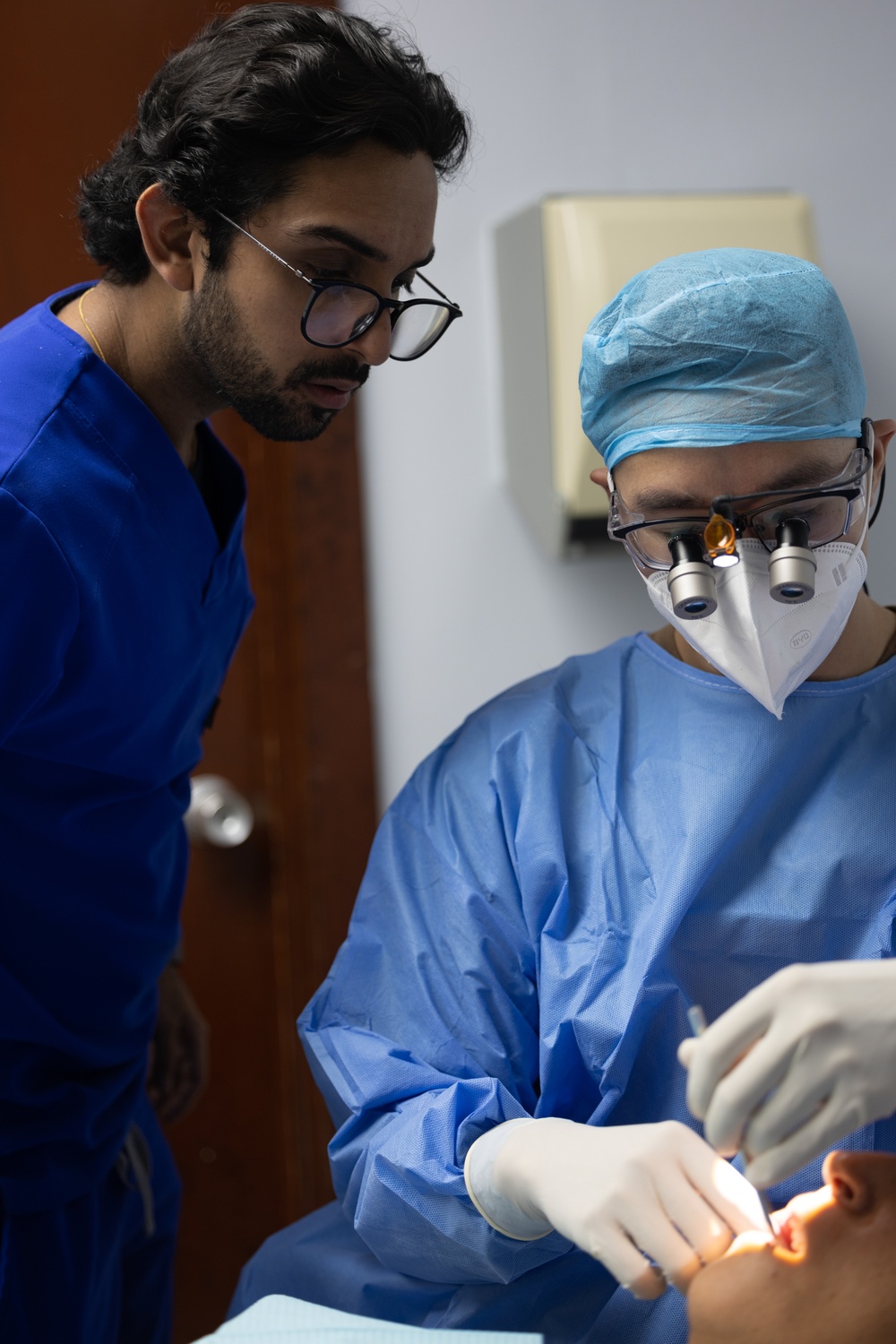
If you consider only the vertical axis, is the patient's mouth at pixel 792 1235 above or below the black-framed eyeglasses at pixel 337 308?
below

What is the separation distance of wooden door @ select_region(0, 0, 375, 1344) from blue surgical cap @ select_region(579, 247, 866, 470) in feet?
2.67

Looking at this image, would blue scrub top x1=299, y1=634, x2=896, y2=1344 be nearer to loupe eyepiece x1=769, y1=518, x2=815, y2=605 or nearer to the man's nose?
loupe eyepiece x1=769, y1=518, x2=815, y2=605

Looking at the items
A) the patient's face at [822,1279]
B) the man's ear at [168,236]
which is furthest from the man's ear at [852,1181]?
the man's ear at [168,236]

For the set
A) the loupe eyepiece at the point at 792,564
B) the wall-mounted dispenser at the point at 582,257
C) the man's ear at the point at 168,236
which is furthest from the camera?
the wall-mounted dispenser at the point at 582,257

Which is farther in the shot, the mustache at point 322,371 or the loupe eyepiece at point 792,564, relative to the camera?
the mustache at point 322,371

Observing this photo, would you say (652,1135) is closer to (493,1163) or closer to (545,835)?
(493,1163)

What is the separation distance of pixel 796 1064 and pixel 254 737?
1286 mm

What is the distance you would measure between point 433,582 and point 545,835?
80cm

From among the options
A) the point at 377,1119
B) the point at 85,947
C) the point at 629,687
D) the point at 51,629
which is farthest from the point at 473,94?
the point at 377,1119

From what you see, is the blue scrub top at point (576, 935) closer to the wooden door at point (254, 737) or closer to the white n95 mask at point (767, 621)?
the white n95 mask at point (767, 621)

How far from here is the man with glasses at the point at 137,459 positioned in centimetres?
124

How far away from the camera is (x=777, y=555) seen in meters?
1.11

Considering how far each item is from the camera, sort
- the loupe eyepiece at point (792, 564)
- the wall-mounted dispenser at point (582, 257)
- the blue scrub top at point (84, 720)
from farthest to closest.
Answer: the wall-mounted dispenser at point (582, 257)
the blue scrub top at point (84, 720)
the loupe eyepiece at point (792, 564)

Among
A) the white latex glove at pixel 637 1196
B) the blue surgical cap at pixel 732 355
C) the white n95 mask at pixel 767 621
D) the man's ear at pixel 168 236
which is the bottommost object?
the white latex glove at pixel 637 1196
